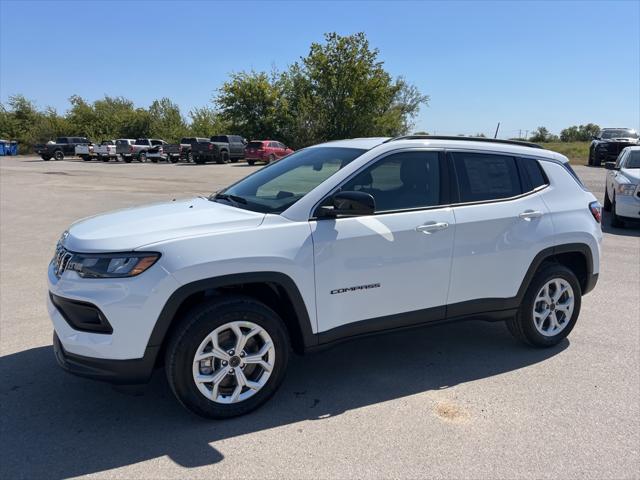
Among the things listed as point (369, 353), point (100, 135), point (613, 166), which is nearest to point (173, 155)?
point (100, 135)

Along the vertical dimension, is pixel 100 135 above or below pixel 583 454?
above

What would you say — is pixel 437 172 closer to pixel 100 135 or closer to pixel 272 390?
pixel 272 390

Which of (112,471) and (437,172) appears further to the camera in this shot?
(437,172)

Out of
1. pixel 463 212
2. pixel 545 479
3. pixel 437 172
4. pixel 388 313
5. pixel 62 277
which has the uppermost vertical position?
pixel 437 172

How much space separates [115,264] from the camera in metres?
3.10

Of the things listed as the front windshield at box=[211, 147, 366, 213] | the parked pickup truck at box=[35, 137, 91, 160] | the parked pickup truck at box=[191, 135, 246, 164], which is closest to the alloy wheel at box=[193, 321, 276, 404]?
the front windshield at box=[211, 147, 366, 213]

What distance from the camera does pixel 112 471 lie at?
2.87 m

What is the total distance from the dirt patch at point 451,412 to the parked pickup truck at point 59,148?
45748 millimetres

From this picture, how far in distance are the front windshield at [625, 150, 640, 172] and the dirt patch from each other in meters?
10.3

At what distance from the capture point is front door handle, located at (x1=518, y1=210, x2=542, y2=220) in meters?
4.31

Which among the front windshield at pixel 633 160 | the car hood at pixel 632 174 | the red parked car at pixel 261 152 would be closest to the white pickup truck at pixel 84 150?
the red parked car at pixel 261 152

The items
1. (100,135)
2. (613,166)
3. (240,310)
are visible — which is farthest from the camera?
(100,135)

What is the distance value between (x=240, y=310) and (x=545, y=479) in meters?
1.96

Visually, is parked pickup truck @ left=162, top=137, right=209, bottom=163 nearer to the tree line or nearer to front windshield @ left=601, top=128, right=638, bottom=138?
the tree line
